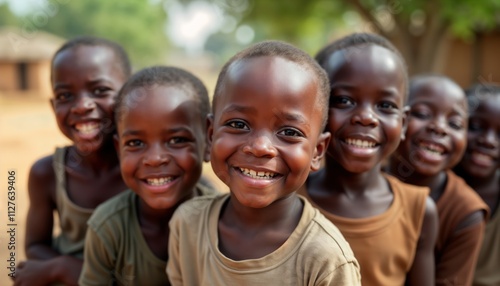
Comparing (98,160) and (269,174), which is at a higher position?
(269,174)

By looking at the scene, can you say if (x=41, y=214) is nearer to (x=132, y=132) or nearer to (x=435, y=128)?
(x=132, y=132)

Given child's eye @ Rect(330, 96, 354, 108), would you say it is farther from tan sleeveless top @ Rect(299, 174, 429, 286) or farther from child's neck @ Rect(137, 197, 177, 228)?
child's neck @ Rect(137, 197, 177, 228)

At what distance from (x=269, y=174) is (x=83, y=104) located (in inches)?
52.5

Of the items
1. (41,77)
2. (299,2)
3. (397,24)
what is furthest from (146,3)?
(397,24)

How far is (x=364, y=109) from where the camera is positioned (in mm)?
2176

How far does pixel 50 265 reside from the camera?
2.65m

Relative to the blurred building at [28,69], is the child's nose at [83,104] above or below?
above

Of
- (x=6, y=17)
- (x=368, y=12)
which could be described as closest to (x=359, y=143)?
(x=368, y=12)

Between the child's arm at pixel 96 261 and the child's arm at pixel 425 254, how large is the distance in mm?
1387

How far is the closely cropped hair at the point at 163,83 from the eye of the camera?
2.34 m

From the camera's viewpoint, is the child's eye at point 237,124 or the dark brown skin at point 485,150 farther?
the dark brown skin at point 485,150

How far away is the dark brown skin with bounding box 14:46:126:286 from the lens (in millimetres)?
2666

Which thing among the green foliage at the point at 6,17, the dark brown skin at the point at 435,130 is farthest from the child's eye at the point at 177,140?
the green foliage at the point at 6,17

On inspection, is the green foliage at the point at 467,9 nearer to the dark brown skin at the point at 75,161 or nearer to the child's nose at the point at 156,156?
the dark brown skin at the point at 75,161
